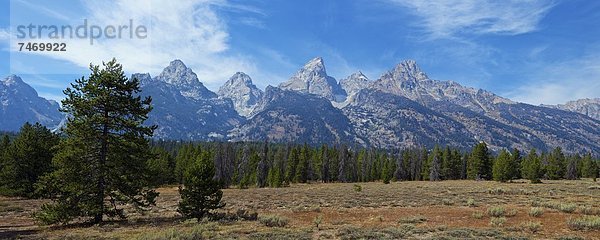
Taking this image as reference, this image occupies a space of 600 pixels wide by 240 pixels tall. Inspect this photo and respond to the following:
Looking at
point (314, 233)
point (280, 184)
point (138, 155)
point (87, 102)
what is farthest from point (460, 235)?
point (280, 184)

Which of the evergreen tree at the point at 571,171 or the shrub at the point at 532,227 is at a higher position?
the shrub at the point at 532,227

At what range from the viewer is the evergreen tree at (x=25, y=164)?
149 ft

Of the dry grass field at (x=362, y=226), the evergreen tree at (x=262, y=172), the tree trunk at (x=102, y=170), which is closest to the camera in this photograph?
the dry grass field at (x=362, y=226)

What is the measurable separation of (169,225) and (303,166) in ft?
277

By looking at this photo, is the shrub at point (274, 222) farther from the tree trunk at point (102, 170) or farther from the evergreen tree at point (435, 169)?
the evergreen tree at point (435, 169)

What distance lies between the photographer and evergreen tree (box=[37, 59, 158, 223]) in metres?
23.1

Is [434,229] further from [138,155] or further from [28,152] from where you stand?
[28,152]

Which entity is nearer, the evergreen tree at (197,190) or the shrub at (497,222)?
the shrub at (497,222)

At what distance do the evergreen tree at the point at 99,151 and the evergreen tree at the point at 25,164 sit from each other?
26270mm

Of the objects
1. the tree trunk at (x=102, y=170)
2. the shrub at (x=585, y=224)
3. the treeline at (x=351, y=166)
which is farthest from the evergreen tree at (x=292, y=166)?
the shrub at (x=585, y=224)

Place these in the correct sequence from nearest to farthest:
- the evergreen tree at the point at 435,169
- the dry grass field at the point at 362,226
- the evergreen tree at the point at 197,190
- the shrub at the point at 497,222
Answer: the dry grass field at the point at 362,226, the shrub at the point at 497,222, the evergreen tree at the point at 197,190, the evergreen tree at the point at 435,169

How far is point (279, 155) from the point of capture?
409ft

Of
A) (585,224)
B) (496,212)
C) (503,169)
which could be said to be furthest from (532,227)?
(503,169)

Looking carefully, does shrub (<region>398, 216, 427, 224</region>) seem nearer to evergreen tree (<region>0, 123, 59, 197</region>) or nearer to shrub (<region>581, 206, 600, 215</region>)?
shrub (<region>581, 206, 600, 215</region>)
